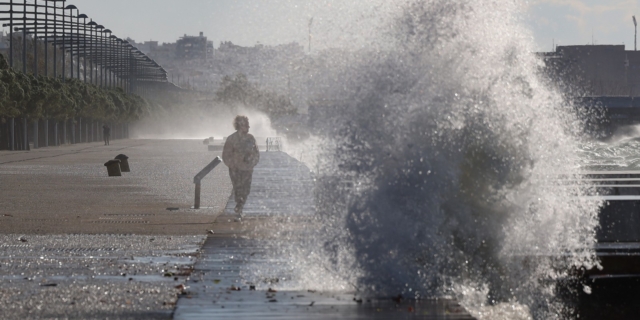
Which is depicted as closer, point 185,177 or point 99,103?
point 185,177

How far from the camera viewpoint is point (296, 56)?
11266 millimetres

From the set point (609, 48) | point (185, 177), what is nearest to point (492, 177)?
point (185, 177)

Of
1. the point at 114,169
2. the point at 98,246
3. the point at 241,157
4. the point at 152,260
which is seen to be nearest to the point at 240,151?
the point at 241,157

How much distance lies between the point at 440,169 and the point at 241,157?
7.92 metres

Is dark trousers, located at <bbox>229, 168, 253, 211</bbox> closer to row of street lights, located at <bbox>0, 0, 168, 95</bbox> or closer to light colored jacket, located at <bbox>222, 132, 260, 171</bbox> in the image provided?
light colored jacket, located at <bbox>222, 132, 260, 171</bbox>

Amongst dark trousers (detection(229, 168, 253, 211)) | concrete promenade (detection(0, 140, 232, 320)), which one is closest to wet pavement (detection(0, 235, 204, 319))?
concrete promenade (detection(0, 140, 232, 320))

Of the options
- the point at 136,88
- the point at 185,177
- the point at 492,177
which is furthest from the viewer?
the point at 136,88

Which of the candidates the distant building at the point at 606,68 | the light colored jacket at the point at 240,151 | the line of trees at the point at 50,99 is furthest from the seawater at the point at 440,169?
the distant building at the point at 606,68

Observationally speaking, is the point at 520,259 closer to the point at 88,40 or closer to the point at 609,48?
the point at 88,40

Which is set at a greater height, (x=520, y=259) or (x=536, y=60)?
(x=536, y=60)

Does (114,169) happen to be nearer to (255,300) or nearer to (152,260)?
(152,260)

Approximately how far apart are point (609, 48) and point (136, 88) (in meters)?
74.4

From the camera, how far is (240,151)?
17.1m

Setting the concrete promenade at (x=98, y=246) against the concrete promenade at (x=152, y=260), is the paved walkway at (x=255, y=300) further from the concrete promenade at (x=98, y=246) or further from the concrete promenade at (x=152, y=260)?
the concrete promenade at (x=98, y=246)
